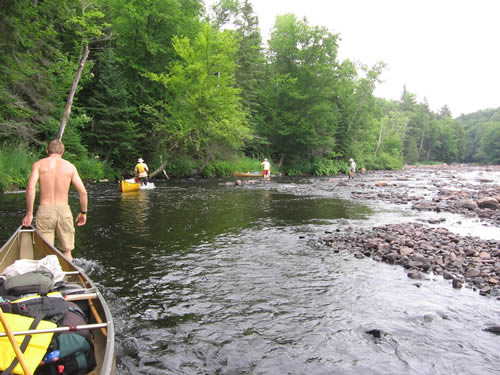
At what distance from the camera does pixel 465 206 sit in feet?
49.7

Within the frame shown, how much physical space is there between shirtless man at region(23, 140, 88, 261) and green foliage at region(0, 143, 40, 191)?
44.1 feet

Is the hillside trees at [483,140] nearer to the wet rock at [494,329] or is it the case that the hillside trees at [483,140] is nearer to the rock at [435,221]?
the rock at [435,221]

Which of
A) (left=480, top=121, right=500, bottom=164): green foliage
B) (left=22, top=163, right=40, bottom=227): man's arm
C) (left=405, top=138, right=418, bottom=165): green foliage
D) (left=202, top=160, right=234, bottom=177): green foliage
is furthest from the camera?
(left=480, top=121, right=500, bottom=164): green foliage

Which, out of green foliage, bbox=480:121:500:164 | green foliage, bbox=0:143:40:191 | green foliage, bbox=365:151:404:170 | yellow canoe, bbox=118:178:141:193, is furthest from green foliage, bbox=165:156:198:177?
green foliage, bbox=480:121:500:164

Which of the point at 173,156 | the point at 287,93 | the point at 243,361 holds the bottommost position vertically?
the point at 243,361

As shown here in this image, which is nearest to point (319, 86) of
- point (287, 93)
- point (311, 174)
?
point (287, 93)

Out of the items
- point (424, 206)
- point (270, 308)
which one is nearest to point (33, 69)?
point (270, 308)

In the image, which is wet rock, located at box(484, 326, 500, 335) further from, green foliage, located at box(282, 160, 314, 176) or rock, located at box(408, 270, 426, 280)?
green foliage, located at box(282, 160, 314, 176)

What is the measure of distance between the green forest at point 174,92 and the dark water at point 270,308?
1095 cm

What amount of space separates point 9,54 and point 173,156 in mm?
15813

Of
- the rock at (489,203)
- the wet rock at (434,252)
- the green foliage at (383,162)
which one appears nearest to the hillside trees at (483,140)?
the green foliage at (383,162)

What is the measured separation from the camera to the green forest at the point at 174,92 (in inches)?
719

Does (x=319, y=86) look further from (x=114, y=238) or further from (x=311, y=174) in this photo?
(x=114, y=238)

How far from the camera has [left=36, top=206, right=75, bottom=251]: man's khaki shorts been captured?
19.4 ft
